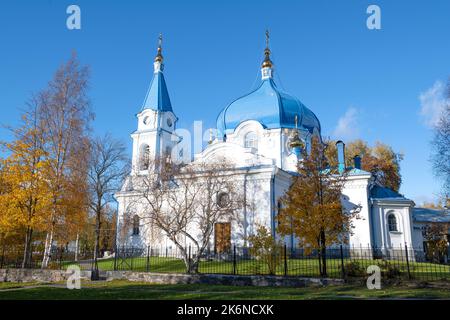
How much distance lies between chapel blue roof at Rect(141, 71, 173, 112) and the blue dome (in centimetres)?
469

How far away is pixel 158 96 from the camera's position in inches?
1200

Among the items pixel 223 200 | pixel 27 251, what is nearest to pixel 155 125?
pixel 223 200

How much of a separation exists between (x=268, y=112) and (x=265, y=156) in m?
3.61

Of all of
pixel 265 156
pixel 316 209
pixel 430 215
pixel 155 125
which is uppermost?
pixel 155 125

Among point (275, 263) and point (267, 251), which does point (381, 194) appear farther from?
point (275, 263)

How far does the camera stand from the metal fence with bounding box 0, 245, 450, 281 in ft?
43.1

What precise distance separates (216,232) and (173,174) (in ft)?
20.2

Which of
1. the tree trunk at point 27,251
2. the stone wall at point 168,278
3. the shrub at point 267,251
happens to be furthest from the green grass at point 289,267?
the tree trunk at point 27,251

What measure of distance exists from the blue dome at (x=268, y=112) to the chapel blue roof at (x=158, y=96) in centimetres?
469

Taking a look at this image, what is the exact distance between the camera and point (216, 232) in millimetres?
23875

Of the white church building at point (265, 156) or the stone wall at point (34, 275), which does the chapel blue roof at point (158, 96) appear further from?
the stone wall at point (34, 275)

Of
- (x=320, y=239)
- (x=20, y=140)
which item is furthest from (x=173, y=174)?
(x=320, y=239)
